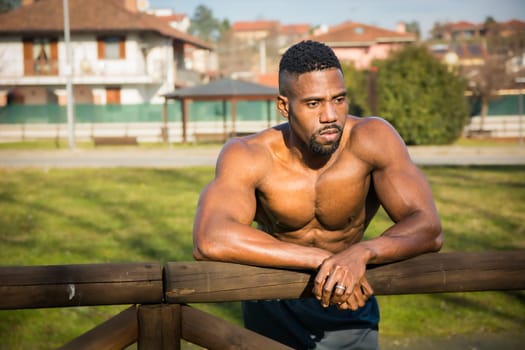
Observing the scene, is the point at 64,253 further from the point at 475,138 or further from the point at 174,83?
the point at 174,83

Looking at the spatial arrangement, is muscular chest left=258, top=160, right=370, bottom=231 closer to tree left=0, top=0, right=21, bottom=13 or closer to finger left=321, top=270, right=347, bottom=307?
finger left=321, top=270, right=347, bottom=307

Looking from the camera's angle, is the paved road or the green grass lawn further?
the paved road

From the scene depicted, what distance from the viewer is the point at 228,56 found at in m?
104

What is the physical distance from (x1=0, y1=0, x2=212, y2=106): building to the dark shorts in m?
40.3

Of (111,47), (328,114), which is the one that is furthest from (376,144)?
(111,47)

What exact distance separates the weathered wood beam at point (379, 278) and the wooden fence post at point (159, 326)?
0.05 m

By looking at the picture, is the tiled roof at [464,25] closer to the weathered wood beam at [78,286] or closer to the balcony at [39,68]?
the balcony at [39,68]

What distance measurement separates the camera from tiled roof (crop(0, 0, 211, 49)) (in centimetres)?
4306

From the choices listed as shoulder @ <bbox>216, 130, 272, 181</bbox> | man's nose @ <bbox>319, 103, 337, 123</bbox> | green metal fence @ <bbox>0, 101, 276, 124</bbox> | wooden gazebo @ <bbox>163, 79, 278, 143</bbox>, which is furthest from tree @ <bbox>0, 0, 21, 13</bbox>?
man's nose @ <bbox>319, 103, 337, 123</bbox>

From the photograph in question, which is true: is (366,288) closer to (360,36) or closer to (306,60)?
(306,60)

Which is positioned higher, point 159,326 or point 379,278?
point 379,278

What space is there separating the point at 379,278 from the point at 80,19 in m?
44.4

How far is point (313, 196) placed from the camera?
3328mm

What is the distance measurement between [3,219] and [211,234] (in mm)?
8964
